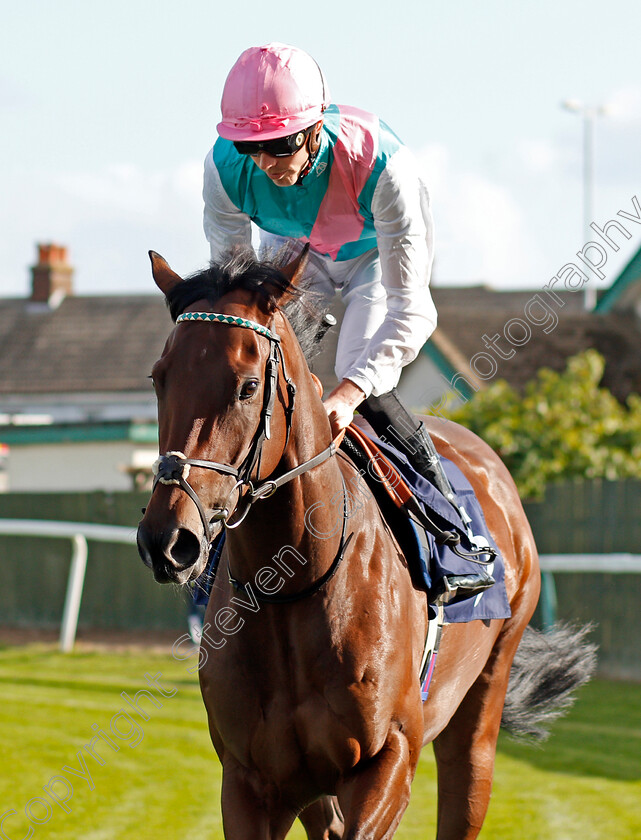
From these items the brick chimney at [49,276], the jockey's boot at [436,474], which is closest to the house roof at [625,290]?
the jockey's boot at [436,474]

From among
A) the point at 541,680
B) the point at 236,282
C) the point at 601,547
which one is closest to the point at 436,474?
the point at 236,282

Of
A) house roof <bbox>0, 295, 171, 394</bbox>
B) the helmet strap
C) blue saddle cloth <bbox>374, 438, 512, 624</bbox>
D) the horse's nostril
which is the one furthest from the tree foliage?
house roof <bbox>0, 295, 171, 394</bbox>

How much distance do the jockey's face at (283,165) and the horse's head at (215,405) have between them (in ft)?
1.20

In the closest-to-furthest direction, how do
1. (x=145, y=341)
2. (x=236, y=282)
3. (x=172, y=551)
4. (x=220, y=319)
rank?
(x=172, y=551) → (x=220, y=319) → (x=236, y=282) → (x=145, y=341)

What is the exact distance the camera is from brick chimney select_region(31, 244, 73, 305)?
30172mm

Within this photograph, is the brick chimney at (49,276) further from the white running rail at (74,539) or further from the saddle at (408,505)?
the saddle at (408,505)

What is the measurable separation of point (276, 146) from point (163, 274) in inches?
18.3

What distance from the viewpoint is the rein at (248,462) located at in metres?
2.19

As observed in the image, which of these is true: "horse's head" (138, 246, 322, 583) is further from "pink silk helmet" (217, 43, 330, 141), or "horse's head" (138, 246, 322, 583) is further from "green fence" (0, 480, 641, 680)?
"green fence" (0, 480, 641, 680)

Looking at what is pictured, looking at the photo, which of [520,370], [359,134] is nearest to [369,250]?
[359,134]

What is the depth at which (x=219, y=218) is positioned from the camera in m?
3.26

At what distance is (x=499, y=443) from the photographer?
32.9 ft

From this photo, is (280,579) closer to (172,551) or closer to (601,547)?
(172,551)

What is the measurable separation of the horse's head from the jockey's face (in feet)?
1.20
